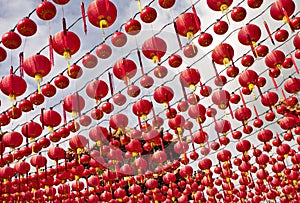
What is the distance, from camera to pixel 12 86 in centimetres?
475

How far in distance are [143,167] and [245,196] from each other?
491 centimetres

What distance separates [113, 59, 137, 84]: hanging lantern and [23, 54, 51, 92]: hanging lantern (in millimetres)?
980

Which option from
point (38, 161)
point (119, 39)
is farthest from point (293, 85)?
point (38, 161)

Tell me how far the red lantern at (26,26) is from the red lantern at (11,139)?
8.52 feet

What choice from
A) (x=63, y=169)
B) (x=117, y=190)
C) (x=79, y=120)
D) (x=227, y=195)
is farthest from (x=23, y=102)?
(x=227, y=195)

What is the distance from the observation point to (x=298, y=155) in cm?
883

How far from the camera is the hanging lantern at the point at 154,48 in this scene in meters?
4.66

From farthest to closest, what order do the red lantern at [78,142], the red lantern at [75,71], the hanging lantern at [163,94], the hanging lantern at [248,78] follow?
the red lantern at [78,142] → the hanging lantern at [248,78] → the hanging lantern at [163,94] → the red lantern at [75,71]

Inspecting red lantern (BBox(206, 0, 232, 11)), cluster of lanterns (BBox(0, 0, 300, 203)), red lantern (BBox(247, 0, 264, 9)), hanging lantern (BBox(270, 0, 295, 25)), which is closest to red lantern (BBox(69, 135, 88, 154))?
cluster of lanterns (BBox(0, 0, 300, 203))

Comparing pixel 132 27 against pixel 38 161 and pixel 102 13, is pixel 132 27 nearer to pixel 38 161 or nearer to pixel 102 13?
pixel 102 13

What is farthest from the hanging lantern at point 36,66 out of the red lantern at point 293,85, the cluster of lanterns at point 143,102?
the red lantern at point 293,85

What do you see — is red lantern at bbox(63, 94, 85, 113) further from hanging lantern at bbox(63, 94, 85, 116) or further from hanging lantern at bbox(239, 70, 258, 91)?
hanging lantern at bbox(239, 70, 258, 91)

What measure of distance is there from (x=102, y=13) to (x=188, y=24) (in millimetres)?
1140

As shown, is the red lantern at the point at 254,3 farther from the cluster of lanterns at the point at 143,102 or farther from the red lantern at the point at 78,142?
the red lantern at the point at 78,142
